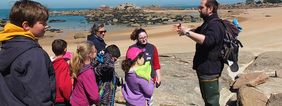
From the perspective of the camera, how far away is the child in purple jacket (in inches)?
203

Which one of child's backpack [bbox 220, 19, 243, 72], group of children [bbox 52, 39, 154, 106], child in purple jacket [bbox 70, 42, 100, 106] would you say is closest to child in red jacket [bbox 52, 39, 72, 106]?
group of children [bbox 52, 39, 154, 106]

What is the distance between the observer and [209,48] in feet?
17.3

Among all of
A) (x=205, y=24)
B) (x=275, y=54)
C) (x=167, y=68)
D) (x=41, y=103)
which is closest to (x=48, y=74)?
(x=41, y=103)

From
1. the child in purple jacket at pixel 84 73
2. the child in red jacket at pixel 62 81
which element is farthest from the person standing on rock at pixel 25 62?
the child in purple jacket at pixel 84 73

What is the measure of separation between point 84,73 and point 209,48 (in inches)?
54.5

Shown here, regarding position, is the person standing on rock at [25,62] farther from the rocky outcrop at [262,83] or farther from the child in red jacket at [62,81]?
the rocky outcrop at [262,83]

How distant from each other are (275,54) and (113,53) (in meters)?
6.55

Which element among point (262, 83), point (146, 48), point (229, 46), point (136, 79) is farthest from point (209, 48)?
point (262, 83)

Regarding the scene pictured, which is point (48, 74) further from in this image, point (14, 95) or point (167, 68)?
point (167, 68)

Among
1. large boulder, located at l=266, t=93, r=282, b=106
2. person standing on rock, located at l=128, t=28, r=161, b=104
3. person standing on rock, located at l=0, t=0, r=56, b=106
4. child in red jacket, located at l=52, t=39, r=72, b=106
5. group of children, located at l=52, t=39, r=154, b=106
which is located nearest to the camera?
person standing on rock, located at l=0, t=0, r=56, b=106

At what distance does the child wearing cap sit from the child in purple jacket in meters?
1.04

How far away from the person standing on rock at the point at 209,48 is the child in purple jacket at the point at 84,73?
39.9 inches

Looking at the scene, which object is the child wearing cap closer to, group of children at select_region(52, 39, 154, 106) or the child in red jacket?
group of children at select_region(52, 39, 154, 106)

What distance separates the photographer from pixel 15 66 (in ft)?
10.7
